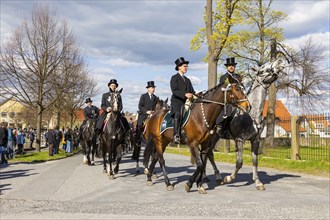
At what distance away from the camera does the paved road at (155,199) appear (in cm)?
733

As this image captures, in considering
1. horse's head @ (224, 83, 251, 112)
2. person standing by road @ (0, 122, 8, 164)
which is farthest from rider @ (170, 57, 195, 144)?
person standing by road @ (0, 122, 8, 164)

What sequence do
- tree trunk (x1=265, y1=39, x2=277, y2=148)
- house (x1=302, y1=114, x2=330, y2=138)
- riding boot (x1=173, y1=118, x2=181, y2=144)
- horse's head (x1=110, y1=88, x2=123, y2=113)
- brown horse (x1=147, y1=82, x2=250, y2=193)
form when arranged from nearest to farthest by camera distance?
brown horse (x1=147, y1=82, x2=250, y2=193) < riding boot (x1=173, y1=118, x2=181, y2=144) < horse's head (x1=110, y1=88, x2=123, y2=113) < house (x1=302, y1=114, x2=330, y2=138) < tree trunk (x1=265, y1=39, x2=277, y2=148)

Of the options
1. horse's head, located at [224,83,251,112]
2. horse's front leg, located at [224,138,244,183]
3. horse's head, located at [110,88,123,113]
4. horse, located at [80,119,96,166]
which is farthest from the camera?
horse, located at [80,119,96,166]

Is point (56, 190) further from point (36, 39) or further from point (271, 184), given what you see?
point (36, 39)

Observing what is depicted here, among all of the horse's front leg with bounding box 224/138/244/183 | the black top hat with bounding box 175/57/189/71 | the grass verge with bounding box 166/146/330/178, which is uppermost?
the black top hat with bounding box 175/57/189/71

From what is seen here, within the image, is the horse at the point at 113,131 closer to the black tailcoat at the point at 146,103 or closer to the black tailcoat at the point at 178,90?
the black tailcoat at the point at 146,103

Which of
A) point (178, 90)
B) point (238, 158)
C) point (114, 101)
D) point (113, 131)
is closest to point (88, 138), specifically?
point (113, 131)

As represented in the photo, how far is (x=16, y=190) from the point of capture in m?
10.3

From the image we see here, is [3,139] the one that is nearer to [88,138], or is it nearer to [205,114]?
[88,138]

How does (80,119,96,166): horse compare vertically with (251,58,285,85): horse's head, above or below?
below

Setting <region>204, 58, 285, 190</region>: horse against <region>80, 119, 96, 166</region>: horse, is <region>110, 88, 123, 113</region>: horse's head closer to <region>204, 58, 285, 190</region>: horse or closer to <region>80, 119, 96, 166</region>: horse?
<region>204, 58, 285, 190</region>: horse

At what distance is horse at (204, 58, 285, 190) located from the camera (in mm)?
10211

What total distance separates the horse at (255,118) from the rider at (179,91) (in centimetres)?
103

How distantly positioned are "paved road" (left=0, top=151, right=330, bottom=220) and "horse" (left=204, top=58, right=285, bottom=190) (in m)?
0.77
